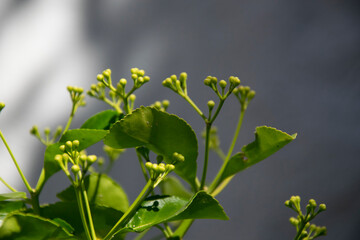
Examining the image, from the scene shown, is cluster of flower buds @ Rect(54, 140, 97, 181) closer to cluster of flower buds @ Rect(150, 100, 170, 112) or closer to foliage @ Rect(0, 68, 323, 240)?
foliage @ Rect(0, 68, 323, 240)

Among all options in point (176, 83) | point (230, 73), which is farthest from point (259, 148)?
point (230, 73)

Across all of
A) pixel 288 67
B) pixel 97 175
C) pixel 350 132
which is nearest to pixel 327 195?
pixel 350 132

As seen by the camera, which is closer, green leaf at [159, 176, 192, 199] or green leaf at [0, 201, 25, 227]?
green leaf at [0, 201, 25, 227]

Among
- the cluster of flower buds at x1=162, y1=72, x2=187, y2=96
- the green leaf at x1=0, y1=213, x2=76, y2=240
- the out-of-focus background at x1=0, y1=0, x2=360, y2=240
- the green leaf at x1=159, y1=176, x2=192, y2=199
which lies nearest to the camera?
the green leaf at x1=0, y1=213, x2=76, y2=240

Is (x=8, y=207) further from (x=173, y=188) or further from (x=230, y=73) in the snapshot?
(x=230, y=73)

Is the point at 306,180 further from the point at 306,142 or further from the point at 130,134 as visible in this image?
the point at 130,134

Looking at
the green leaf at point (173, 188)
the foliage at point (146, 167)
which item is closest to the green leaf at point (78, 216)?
the foliage at point (146, 167)

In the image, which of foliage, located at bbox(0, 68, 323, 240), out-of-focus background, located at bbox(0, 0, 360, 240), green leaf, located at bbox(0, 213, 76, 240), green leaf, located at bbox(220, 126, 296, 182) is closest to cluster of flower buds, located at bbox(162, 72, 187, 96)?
foliage, located at bbox(0, 68, 323, 240)

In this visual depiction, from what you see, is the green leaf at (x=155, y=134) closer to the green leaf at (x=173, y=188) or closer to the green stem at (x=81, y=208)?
the green stem at (x=81, y=208)
